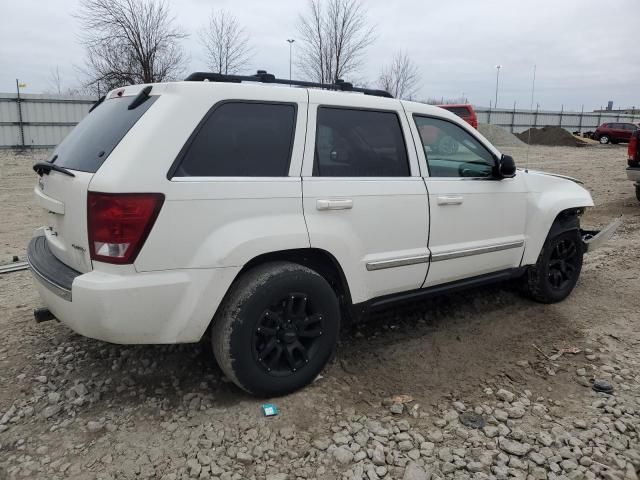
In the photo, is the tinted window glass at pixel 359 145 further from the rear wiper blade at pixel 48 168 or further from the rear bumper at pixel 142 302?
the rear wiper blade at pixel 48 168

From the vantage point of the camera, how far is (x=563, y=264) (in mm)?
4746

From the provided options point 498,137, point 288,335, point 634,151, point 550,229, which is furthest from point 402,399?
point 498,137

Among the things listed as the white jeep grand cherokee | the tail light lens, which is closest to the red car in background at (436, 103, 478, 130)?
the tail light lens

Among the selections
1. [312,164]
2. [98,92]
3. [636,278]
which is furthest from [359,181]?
[98,92]

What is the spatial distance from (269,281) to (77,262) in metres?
1.03

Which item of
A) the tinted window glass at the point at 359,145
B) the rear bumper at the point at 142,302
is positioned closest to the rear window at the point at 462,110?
the tinted window glass at the point at 359,145

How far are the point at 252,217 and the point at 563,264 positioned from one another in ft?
10.9

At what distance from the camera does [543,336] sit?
13.3ft

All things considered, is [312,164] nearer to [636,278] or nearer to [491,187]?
[491,187]

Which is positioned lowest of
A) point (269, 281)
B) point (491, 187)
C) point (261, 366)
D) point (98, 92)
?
point (261, 366)

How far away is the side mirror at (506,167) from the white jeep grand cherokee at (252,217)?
14 mm

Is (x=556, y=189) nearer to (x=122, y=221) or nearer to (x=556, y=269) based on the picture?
(x=556, y=269)

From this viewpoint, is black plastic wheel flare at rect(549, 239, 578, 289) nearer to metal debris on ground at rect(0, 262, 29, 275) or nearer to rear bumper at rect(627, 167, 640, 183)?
metal debris on ground at rect(0, 262, 29, 275)

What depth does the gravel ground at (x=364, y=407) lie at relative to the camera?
2.55m
